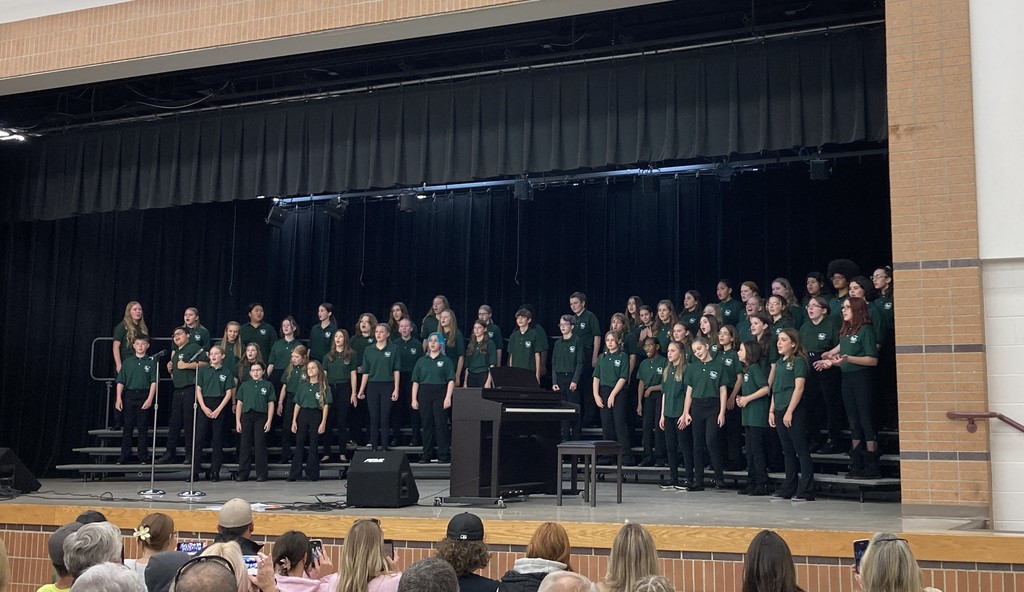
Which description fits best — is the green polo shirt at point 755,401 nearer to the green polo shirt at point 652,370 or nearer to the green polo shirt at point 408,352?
the green polo shirt at point 652,370

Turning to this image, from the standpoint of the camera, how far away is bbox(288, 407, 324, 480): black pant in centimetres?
1161

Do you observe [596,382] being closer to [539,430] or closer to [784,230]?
[539,430]

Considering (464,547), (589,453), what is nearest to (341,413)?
(589,453)

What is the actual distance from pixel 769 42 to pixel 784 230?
4553mm

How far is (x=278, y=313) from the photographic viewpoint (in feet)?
52.2

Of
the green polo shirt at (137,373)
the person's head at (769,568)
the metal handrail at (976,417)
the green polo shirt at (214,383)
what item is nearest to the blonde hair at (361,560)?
the person's head at (769,568)

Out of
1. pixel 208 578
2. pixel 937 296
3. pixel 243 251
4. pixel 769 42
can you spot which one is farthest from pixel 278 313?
pixel 208 578

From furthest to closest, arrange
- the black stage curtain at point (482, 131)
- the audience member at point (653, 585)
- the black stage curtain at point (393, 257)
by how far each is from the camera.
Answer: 1. the black stage curtain at point (393, 257)
2. the black stage curtain at point (482, 131)
3. the audience member at point (653, 585)

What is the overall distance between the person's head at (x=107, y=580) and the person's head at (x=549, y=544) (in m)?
1.86

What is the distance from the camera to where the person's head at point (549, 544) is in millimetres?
4547

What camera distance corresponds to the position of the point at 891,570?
3.65 m

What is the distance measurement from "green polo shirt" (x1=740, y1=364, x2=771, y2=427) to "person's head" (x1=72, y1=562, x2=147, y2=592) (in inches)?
273

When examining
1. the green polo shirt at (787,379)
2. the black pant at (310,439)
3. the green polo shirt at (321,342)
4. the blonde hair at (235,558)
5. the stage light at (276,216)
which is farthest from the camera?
the stage light at (276,216)

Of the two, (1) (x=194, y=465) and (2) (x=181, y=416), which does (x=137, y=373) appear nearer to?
(2) (x=181, y=416)
